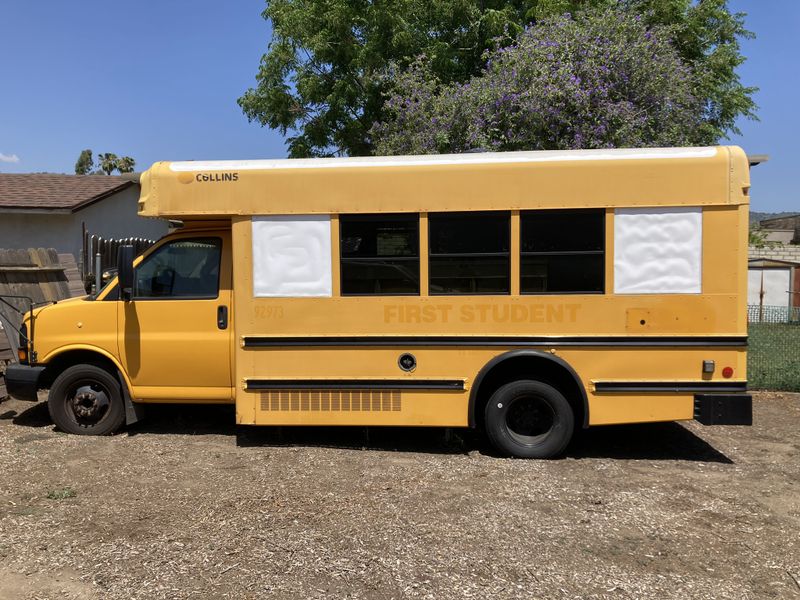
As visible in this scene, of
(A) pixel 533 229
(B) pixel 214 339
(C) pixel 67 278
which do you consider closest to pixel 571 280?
(A) pixel 533 229

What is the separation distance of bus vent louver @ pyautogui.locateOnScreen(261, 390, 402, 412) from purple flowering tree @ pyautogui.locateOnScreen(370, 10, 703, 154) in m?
5.95

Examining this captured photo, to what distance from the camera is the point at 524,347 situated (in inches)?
211

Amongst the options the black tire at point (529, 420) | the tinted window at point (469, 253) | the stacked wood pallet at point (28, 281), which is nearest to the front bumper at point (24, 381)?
the stacked wood pallet at point (28, 281)

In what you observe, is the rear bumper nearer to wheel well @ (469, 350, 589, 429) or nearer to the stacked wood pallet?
wheel well @ (469, 350, 589, 429)

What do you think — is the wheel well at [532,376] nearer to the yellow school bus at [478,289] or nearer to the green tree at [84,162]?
the yellow school bus at [478,289]

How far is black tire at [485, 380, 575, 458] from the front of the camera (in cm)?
543

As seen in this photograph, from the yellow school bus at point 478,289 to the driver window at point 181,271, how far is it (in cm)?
16

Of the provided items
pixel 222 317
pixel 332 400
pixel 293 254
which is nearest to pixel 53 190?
pixel 222 317

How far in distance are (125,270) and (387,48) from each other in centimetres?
1133

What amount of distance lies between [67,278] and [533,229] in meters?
7.16

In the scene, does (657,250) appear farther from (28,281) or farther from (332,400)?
(28,281)

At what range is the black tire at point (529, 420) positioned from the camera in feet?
17.8

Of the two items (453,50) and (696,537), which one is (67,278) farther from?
(453,50)

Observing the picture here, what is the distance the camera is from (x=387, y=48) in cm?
1512
